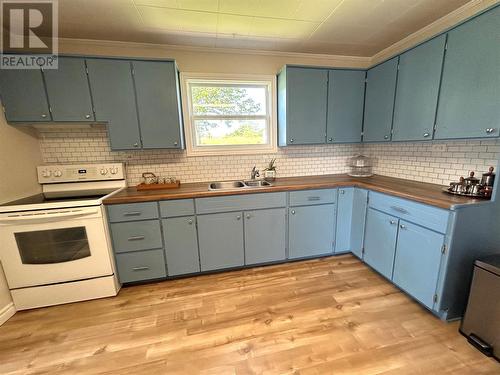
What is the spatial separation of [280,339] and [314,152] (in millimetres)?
2265

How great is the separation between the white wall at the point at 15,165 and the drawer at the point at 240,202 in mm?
1689

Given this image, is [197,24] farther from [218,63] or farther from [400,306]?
[400,306]

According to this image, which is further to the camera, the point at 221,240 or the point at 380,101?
the point at 380,101

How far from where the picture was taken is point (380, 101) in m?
2.43

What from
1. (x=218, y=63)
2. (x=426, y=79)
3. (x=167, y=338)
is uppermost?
(x=218, y=63)

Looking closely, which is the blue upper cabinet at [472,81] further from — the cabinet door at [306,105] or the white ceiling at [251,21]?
the cabinet door at [306,105]

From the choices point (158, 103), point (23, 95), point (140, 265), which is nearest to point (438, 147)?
point (158, 103)

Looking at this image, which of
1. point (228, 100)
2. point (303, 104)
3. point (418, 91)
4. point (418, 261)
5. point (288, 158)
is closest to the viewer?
point (418, 261)

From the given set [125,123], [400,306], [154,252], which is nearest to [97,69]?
[125,123]

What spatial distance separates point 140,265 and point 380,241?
2.47 meters

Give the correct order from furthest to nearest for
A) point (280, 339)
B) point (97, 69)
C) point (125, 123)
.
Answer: point (125, 123)
point (97, 69)
point (280, 339)

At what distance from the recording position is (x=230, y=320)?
5.72ft

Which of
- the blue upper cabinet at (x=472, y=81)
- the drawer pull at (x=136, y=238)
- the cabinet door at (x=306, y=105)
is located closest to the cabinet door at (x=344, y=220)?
the cabinet door at (x=306, y=105)

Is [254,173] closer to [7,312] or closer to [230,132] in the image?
[230,132]
